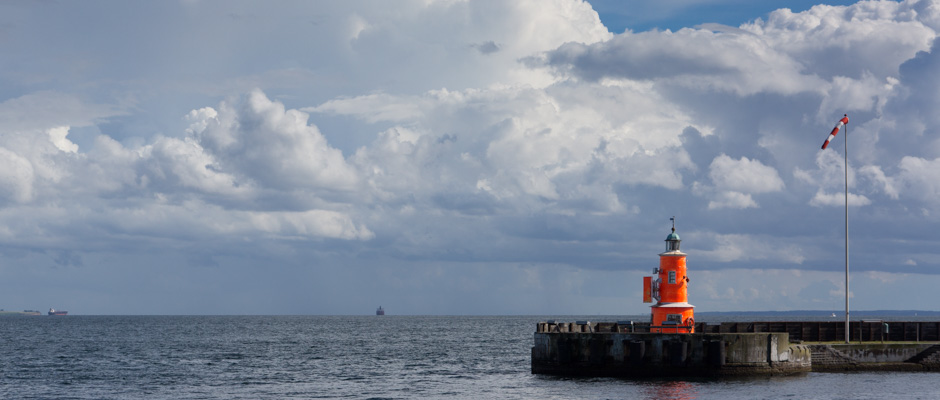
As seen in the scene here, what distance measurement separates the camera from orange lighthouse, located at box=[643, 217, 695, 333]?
198ft

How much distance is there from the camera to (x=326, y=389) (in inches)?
2229

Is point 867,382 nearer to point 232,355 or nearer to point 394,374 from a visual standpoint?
point 394,374

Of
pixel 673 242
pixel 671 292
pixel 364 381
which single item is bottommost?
pixel 364 381

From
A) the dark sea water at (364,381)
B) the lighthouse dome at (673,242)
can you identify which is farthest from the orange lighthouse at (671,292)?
the dark sea water at (364,381)

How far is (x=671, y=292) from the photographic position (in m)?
60.8

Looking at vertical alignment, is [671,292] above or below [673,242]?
below

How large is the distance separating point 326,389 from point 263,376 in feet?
36.2

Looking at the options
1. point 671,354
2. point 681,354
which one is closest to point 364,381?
point 671,354

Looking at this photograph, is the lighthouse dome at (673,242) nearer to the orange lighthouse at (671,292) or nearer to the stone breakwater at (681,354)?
the orange lighthouse at (671,292)

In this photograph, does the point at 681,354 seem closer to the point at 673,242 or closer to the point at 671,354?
the point at 671,354

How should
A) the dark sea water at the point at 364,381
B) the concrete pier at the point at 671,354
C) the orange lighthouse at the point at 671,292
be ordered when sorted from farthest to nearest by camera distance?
the orange lighthouse at the point at 671,292 → the concrete pier at the point at 671,354 → the dark sea water at the point at 364,381

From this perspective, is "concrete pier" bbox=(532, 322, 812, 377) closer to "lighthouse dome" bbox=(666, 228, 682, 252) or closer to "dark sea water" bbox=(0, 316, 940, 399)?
"dark sea water" bbox=(0, 316, 940, 399)

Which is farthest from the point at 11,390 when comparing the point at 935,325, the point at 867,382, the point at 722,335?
the point at 935,325

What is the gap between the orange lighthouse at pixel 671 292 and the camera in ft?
198
